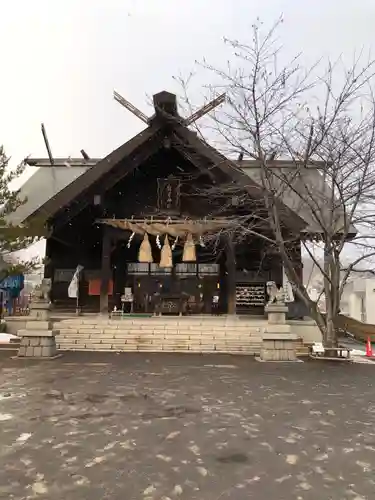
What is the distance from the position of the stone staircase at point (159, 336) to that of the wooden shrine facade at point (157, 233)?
2097 mm

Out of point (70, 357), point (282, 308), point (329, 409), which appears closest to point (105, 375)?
point (70, 357)

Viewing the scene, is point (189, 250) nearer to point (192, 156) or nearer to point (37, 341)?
point (192, 156)

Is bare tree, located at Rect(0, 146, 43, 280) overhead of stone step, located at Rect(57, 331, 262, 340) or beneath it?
overhead

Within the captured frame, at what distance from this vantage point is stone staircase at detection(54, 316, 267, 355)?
12.3 meters

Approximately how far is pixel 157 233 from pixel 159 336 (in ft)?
14.0

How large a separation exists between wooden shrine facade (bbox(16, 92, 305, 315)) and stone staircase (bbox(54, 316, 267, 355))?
6.88 ft

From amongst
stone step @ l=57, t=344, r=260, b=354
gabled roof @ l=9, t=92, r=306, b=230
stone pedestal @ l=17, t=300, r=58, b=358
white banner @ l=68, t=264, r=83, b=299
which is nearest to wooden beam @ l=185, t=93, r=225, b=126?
gabled roof @ l=9, t=92, r=306, b=230

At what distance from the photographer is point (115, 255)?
Result: 59.4ft

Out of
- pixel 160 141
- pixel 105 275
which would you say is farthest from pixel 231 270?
pixel 160 141

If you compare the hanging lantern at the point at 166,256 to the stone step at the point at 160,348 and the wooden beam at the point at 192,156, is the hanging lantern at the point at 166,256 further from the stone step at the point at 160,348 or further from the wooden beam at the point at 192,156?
the stone step at the point at 160,348

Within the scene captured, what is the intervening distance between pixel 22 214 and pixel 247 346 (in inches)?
407

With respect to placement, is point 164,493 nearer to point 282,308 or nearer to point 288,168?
point 282,308

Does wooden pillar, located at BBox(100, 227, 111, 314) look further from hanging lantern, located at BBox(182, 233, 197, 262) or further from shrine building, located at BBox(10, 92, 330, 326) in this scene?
hanging lantern, located at BBox(182, 233, 197, 262)

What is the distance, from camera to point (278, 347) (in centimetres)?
1055
